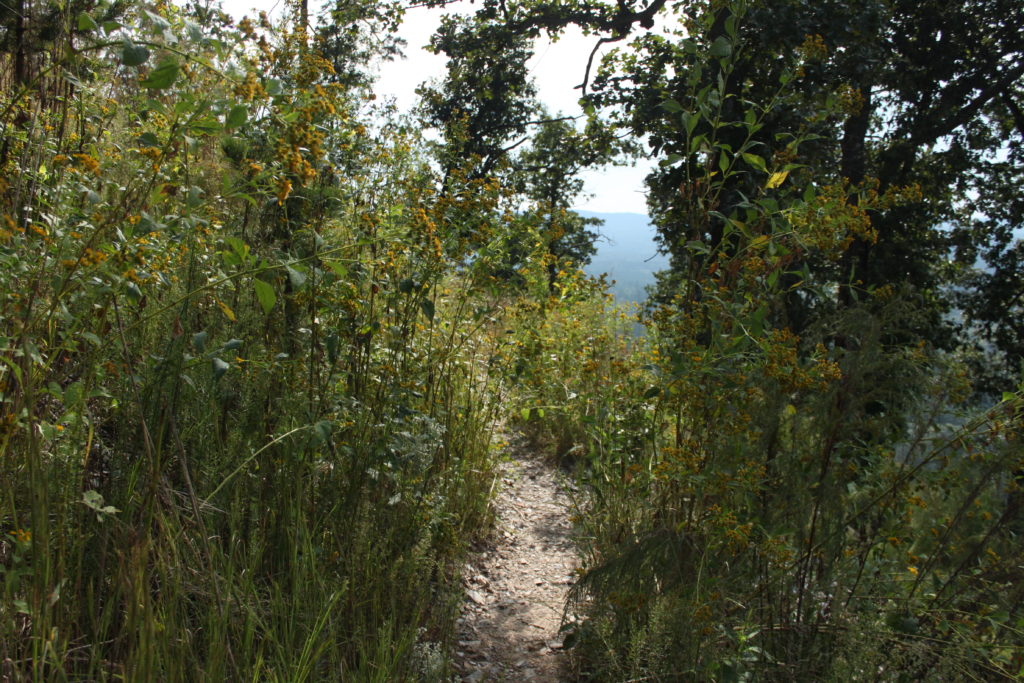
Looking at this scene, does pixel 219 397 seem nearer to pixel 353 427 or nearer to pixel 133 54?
pixel 353 427

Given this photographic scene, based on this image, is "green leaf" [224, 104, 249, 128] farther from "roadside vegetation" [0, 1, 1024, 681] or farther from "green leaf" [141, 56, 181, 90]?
"green leaf" [141, 56, 181, 90]

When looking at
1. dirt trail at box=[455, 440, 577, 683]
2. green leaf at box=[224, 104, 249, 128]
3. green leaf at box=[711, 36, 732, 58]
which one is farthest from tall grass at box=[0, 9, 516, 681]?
green leaf at box=[711, 36, 732, 58]

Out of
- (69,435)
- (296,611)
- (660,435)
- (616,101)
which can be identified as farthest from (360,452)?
(616,101)

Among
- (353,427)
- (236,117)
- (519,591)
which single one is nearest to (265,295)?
(236,117)

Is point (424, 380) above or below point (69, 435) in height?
above

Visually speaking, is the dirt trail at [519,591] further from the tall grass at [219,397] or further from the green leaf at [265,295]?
the green leaf at [265,295]

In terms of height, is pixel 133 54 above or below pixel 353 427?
above

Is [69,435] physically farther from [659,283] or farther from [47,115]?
[659,283]

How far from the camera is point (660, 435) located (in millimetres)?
3244

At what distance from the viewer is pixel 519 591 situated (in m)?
3.21

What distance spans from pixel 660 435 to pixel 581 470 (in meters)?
0.39

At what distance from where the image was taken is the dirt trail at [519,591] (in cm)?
256

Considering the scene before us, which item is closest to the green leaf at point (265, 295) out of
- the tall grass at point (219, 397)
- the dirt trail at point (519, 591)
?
the tall grass at point (219, 397)

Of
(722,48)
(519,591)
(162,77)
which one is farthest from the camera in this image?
(519,591)
